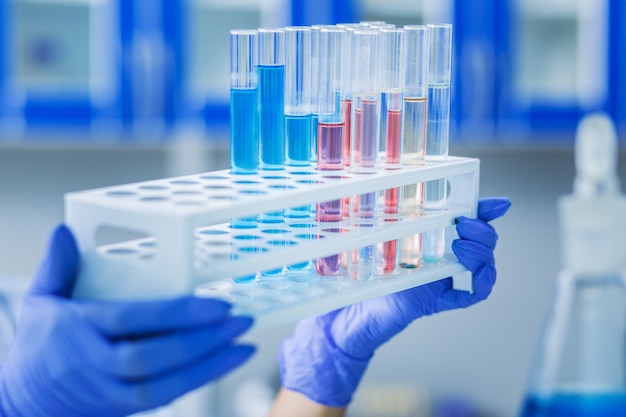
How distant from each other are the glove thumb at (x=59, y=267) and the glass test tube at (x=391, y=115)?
1.31ft

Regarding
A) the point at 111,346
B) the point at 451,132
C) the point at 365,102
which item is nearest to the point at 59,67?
the point at 451,132

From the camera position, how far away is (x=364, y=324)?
147cm

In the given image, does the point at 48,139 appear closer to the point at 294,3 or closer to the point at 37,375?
the point at 294,3

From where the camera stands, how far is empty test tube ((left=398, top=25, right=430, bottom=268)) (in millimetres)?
1292

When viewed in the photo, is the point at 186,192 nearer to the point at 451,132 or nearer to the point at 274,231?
the point at 274,231

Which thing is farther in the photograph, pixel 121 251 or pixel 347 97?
pixel 347 97

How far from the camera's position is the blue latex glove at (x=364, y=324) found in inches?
52.7

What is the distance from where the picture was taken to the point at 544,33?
3.33 m

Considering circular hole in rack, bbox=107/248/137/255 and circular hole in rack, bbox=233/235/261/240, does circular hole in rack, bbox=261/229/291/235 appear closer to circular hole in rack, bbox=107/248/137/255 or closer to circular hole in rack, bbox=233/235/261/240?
circular hole in rack, bbox=233/235/261/240

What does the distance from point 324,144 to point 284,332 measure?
6.81 ft

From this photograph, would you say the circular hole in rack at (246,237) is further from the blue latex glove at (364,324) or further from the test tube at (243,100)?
the blue latex glove at (364,324)

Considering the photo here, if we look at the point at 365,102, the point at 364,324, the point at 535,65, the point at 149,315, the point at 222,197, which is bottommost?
the point at 364,324

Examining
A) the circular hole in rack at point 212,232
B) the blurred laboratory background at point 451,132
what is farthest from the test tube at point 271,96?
the blurred laboratory background at point 451,132

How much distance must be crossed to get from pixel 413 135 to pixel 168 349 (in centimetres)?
48
